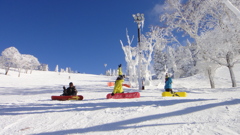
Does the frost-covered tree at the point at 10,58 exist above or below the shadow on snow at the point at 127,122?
above

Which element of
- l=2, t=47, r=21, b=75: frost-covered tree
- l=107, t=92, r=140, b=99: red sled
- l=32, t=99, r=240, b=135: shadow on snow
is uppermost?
l=2, t=47, r=21, b=75: frost-covered tree

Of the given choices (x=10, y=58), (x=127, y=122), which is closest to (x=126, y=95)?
(x=127, y=122)

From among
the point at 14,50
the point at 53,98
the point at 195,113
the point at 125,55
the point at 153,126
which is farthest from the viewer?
the point at 14,50

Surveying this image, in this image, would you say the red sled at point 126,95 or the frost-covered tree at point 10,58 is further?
the frost-covered tree at point 10,58

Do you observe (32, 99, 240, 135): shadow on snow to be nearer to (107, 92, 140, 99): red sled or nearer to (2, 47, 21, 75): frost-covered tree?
(107, 92, 140, 99): red sled

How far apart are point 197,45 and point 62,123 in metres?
15.5

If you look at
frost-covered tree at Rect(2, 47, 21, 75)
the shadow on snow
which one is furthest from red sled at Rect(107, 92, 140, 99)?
frost-covered tree at Rect(2, 47, 21, 75)

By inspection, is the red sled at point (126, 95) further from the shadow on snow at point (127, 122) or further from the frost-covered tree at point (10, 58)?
the frost-covered tree at point (10, 58)

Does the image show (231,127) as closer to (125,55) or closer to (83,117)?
(83,117)

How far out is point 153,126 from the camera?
14.0 ft

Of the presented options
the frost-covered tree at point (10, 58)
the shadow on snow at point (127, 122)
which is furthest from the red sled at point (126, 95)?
the frost-covered tree at point (10, 58)

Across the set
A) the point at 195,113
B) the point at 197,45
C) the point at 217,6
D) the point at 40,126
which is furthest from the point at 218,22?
the point at 40,126

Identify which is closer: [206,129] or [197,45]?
[206,129]

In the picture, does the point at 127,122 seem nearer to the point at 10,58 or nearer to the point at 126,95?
the point at 126,95
